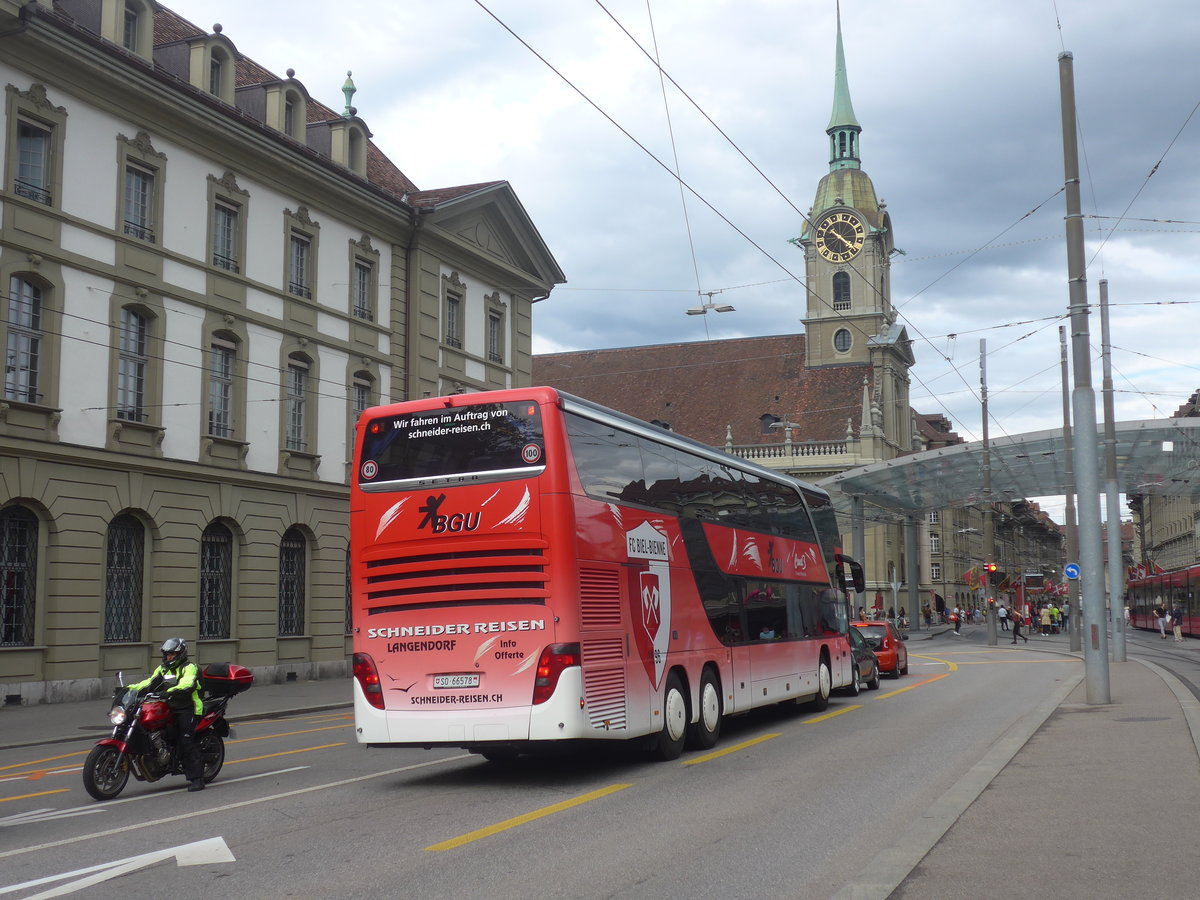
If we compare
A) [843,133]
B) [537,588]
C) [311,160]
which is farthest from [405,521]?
[843,133]

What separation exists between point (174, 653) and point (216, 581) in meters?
16.5

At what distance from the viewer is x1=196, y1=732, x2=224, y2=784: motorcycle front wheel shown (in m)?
12.3

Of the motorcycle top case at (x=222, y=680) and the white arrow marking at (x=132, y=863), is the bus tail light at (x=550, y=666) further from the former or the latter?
the white arrow marking at (x=132, y=863)

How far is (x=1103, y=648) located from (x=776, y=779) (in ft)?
27.7

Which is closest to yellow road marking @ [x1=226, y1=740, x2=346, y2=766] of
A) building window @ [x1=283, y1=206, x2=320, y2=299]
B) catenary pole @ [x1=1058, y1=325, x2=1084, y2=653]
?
building window @ [x1=283, y1=206, x2=320, y2=299]

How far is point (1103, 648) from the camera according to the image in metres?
18.3

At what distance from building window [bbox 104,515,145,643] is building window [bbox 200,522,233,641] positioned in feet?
5.77

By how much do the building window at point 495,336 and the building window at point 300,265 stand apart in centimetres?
797

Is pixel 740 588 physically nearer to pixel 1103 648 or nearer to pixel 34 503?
pixel 1103 648

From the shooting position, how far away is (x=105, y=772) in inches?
449

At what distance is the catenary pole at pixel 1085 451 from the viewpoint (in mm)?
18266

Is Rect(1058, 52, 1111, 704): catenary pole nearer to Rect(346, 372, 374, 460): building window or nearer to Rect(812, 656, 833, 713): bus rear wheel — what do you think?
Rect(812, 656, 833, 713): bus rear wheel

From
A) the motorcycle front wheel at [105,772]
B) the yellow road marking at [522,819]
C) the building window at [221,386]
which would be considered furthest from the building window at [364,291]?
the yellow road marking at [522,819]

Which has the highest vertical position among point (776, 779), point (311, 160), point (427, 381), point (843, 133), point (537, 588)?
point (843, 133)
